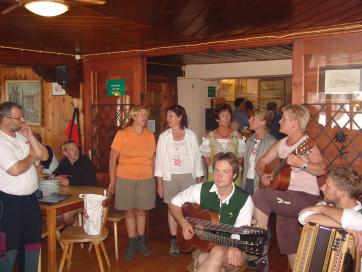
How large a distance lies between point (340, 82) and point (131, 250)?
8.09ft

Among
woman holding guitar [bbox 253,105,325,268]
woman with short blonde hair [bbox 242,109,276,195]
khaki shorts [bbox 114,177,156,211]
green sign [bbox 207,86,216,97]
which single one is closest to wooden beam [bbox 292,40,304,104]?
woman with short blonde hair [bbox 242,109,276,195]

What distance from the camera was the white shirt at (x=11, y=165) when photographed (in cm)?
278

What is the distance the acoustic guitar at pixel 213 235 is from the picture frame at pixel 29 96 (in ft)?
13.8

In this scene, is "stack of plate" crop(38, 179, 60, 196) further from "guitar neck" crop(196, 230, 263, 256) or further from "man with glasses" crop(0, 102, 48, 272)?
"guitar neck" crop(196, 230, 263, 256)

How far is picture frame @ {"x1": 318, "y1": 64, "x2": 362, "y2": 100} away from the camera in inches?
132

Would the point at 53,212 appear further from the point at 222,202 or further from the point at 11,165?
the point at 222,202

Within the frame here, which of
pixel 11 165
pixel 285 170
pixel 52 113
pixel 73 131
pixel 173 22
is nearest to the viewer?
pixel 11 165

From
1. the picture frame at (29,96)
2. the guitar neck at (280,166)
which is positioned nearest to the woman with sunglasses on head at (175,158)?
the guitar neck at (280,166)

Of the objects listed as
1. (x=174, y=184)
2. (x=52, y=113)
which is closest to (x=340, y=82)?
(x=174, y=184)

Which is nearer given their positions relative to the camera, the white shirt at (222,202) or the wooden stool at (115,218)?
the white shirt at (222,202)

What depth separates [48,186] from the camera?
3592 millimetres

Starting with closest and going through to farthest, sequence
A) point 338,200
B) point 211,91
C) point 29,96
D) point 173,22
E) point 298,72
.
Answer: point 338,200 < point 173,22 < point 298,72 < point 29,96 < point 211,91

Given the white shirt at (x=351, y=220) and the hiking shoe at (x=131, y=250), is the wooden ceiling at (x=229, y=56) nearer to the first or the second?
the hiking shoe at (x=131, y=250)

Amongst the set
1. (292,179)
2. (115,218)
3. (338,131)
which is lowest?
(115,218)
